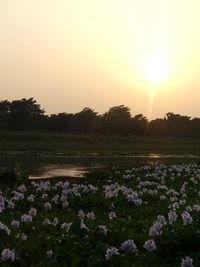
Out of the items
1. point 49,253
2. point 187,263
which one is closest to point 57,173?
point 49,253

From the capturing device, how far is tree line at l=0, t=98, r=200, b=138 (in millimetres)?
84812

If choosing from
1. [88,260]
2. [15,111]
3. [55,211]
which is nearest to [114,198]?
[55,211]

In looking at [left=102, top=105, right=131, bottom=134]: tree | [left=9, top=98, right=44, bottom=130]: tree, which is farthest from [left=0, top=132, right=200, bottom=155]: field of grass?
[left=9, top=98, right=44, bottom=130]: tree

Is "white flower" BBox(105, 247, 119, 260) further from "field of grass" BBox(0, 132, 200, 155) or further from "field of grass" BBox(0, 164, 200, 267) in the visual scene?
"field of grass" BBox(0, 132, 200, 155)

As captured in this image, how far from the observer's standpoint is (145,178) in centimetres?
1973

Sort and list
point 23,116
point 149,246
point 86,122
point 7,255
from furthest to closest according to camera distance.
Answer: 1. point 86,122
2. point 23,116
3. point 149,246
4. point 7,255

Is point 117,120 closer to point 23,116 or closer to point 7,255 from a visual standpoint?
point 23,116

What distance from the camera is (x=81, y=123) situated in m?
88.4

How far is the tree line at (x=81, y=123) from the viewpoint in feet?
278

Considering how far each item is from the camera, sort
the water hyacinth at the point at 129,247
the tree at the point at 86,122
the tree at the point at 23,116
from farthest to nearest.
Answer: the tree at the point at 86,122, the tree at the point at 23,116, the water hyacinth at the point at 129,247

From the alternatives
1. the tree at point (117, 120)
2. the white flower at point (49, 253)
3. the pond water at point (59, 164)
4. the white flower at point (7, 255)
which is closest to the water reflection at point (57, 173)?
the pond water at point (59, 164)

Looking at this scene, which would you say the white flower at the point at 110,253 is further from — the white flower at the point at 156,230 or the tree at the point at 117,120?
the tree at the point at 117,120

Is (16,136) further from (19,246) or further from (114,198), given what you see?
(19,246)

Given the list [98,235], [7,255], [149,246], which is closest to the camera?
[7,255]
